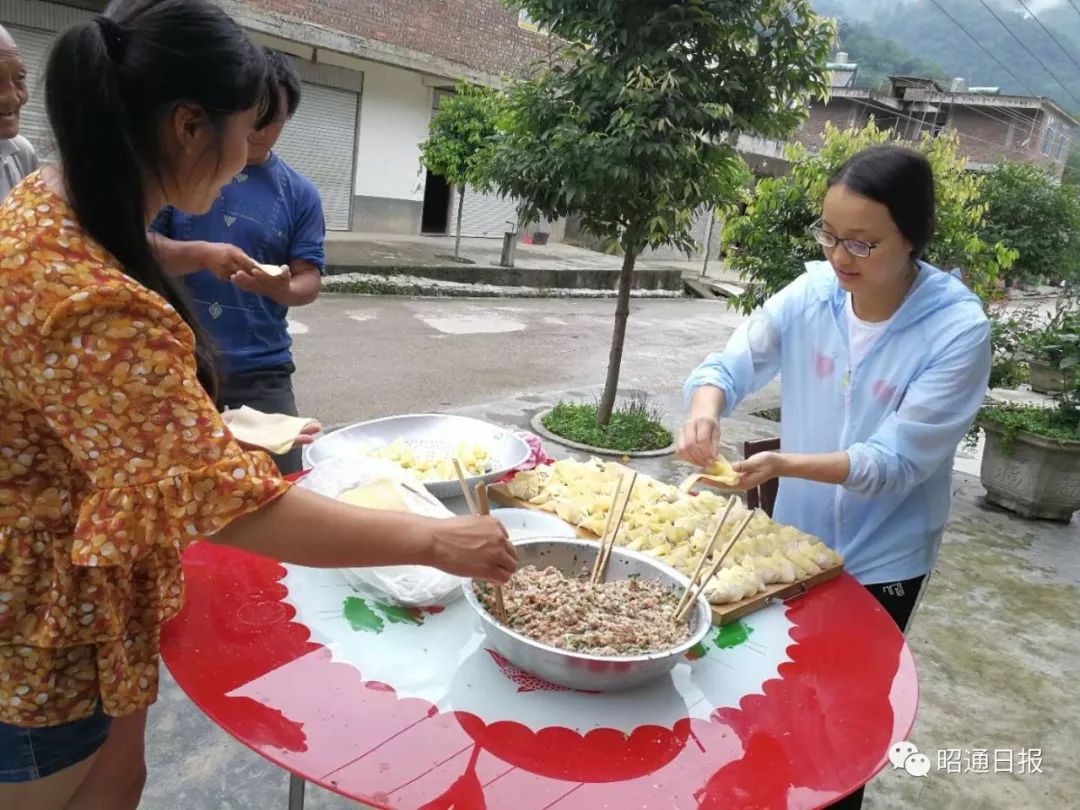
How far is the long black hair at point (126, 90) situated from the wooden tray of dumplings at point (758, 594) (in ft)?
3.44

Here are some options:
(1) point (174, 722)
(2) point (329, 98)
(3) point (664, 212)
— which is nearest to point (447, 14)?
(2) point (329, 98)

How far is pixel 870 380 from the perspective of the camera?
1.77 meters

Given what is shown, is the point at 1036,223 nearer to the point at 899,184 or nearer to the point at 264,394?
the point at 899,184

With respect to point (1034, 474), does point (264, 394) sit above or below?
above

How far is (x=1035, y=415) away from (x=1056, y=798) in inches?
126

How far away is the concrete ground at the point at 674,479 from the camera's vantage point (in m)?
2.24

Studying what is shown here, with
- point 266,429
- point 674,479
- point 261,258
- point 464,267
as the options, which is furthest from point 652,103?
point 464,267

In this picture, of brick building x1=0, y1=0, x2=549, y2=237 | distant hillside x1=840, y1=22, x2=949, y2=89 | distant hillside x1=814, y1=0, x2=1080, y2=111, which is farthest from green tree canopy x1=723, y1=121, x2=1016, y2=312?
distant hillside x1=814, y1=0, x2=1080, y2=111

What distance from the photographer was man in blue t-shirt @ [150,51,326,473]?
2.22 meters

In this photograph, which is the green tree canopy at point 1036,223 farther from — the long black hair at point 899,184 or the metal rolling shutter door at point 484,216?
the long black hair at point 899,184

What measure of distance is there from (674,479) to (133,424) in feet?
14.3

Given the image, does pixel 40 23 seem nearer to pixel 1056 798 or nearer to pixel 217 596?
pixel 217 596

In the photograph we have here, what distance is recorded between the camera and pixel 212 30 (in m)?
0.94

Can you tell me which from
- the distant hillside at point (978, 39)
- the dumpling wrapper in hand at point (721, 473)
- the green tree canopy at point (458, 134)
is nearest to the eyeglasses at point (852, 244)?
the dumpling wrapper in hand at point (721, 473)
